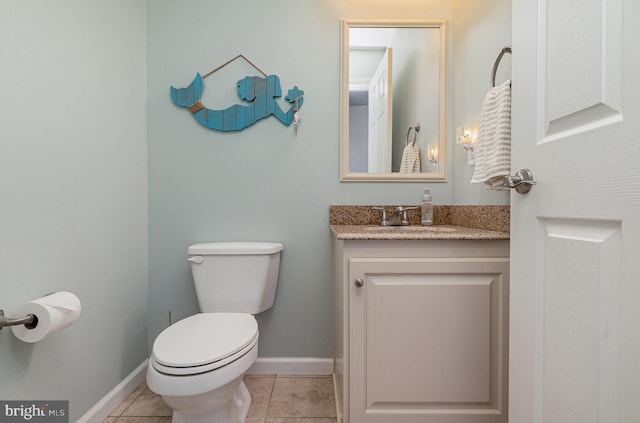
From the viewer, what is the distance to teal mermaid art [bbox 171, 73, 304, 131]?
63.3 inches

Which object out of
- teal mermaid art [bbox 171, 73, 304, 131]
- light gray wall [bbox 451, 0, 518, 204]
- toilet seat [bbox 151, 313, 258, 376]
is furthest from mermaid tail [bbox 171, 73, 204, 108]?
light gray wall [bbox 451, 0, 518, 204]

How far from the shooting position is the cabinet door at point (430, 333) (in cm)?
108

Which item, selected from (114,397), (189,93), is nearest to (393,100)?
(189,93)

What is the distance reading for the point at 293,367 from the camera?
1669 millimetres

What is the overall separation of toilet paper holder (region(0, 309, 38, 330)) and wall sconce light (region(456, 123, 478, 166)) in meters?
1.71

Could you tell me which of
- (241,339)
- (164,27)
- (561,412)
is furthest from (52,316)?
(164,27)

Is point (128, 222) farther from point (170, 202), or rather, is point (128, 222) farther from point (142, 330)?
point (142, 330)

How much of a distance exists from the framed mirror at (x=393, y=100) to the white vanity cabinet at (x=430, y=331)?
66 cm

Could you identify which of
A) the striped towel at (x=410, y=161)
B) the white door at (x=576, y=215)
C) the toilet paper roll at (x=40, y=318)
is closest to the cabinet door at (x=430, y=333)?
the white door at (x=576, y=215)

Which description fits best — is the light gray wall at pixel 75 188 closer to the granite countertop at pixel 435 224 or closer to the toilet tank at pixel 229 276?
the toilet tank at pixel 229 276

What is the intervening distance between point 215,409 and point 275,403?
416 millimetres

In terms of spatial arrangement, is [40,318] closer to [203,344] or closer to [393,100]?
[203,344]

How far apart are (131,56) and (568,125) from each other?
1774mm

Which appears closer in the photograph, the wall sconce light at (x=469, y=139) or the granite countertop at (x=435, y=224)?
the granite countertop at (x=435, y=224)
